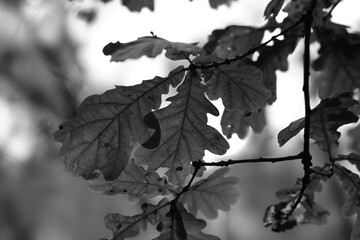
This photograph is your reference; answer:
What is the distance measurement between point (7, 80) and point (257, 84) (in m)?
4.60

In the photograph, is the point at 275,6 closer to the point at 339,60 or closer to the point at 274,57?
the point at 274,57

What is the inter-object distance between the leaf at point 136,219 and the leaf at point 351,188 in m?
0.41

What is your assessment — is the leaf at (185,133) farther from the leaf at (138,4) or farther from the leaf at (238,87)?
the leaf at (138,4)

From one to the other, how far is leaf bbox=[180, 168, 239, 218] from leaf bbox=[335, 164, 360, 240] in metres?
0.30

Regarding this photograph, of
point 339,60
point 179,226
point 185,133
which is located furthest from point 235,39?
point 179,226

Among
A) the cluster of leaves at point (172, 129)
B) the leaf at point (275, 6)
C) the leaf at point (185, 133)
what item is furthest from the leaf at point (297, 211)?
the leaf at point (275, 6)

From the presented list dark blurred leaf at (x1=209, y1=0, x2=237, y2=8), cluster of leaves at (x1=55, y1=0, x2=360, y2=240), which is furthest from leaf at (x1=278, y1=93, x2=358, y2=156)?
dark blurred leaf at (x1=209, y1=0, x2=237, y2=8)

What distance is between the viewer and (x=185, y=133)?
106 centimetres

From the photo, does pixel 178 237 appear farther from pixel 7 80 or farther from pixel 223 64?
pixel 7 80

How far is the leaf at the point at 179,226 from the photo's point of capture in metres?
1.07

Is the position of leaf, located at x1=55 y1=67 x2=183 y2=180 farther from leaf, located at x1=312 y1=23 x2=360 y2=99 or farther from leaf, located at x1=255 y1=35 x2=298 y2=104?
leaf, located at x1=312 y1=23 x2=360 y2=99

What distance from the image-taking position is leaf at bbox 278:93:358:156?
41.1 inches

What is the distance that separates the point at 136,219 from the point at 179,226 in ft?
0.38

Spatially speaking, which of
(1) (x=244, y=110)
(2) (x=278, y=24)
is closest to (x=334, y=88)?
(2) (x=278, y=24)
